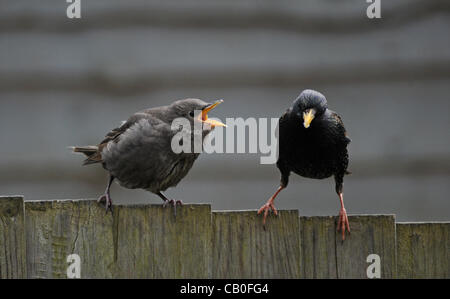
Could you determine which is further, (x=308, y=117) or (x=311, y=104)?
(x=311, y=104)

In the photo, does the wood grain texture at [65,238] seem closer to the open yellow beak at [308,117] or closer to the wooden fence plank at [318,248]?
the wooden fence plank at [318,248]

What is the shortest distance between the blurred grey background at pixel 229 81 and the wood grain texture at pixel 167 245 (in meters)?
1.79

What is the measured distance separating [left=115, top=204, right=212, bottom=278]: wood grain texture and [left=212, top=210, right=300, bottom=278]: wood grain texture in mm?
89

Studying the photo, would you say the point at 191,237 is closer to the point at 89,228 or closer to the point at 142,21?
the point at 89,228

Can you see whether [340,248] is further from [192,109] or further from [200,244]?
[192,109]

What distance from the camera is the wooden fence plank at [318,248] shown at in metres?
3.27

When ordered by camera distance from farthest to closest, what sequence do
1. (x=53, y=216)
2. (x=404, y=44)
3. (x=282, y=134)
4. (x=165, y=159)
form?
(x=404, y=44) < (x=282, y=134) < (x=165, y=159) < (x=53, y=216)

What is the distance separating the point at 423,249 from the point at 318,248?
52 cm

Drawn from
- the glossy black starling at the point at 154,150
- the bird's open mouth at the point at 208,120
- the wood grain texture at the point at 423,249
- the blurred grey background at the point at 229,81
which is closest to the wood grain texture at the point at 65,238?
the glossy black starling at the point at 154,150

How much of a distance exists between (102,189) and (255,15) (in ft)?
5.78

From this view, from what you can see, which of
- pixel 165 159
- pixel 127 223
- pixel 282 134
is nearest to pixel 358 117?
pixel 282 134

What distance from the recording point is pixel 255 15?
5.09 metres

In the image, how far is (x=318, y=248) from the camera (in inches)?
129

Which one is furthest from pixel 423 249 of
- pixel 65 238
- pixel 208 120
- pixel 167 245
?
pixel 65 238
